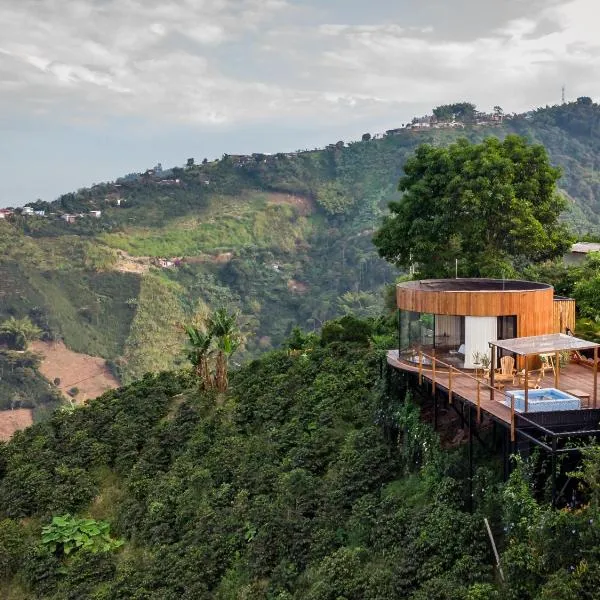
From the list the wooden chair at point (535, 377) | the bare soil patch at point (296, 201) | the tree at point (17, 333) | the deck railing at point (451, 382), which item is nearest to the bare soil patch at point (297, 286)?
the bare soil patch at point (296, 201)

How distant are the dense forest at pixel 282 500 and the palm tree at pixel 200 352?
2.58 ft

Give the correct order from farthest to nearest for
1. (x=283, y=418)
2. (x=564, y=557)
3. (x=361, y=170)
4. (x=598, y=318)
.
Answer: (x=361, y=170), (x=283, y=418), (x=598, y=318), (x=564, y=557)

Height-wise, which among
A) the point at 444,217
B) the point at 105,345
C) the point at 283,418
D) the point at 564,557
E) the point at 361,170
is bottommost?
the point at 105,345

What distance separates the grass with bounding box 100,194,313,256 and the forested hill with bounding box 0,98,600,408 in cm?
26

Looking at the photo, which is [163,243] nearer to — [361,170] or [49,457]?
[361,170]

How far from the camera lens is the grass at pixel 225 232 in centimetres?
9481

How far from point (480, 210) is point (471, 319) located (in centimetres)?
1031

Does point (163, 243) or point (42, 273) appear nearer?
point (42, 273)

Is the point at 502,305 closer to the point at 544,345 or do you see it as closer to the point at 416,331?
the point at 416,331

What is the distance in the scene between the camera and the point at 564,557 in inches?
354

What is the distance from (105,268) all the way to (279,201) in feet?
149

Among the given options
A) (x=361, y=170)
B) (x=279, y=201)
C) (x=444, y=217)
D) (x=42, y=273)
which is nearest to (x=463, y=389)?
(x=444, y=217)

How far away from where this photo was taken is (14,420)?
63.8m

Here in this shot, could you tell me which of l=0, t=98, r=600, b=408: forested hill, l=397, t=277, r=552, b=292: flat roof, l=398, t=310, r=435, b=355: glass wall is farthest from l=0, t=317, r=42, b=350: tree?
l=398, t=310, r=435, b=355: glass wall
